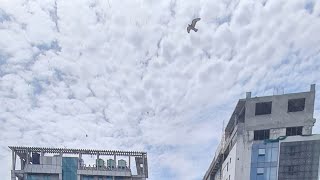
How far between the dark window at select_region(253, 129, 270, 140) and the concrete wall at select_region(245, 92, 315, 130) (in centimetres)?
81

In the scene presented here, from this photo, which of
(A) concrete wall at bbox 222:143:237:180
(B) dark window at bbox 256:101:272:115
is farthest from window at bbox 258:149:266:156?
(B) dark window at bbox 256:101:272:115

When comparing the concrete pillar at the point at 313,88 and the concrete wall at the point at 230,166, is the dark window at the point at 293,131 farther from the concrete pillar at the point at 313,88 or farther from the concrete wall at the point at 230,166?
the concrete wall at the point at 230,166

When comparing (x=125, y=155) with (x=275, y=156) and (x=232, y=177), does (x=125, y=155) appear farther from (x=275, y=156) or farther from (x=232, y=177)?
(x=275, y=156)

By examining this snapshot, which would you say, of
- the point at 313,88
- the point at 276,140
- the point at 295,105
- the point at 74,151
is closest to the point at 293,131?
the point at 276,140

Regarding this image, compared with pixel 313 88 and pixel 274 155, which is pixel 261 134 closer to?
pixel 274 155

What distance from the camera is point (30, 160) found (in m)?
86.1

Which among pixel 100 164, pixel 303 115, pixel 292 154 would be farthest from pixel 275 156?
pixel 100 164

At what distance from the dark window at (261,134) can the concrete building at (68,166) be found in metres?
25.5

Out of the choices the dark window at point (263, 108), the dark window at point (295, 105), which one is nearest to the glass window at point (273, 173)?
the dark window at point (263, 108)

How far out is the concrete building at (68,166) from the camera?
8456cm

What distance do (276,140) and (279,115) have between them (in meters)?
4.85

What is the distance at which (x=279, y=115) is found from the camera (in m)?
72.9

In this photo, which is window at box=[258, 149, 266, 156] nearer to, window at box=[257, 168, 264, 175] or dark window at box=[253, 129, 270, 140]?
dark window at box=[253, 129, 270, 140]

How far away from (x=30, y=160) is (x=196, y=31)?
64403 millimetres
